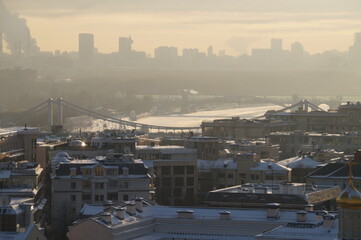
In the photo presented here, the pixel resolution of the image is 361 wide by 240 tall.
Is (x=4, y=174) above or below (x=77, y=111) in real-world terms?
above

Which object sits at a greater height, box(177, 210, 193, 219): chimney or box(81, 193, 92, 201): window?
box(177, 210, 193, 219): chimney

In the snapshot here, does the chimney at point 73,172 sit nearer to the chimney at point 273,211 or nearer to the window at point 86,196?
the window at point 86,196

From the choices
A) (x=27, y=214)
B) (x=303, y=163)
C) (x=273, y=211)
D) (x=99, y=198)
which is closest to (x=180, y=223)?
(x=273, y=211)

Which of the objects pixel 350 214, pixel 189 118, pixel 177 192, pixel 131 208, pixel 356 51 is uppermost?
pixel 356 51

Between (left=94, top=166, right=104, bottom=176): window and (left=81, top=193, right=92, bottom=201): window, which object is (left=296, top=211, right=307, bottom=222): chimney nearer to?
(left=81, top=193, right=92, bottom=201): window

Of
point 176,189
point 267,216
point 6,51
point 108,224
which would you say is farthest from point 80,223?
point 6,51

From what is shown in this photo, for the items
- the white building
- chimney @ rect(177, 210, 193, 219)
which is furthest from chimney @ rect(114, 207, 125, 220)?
chimney @ rect(177, 210, 193, 219)

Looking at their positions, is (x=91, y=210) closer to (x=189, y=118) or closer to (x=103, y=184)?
(x=103, y=184)

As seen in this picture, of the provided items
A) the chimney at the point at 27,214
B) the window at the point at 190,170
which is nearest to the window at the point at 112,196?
the window at the point at 190,170
